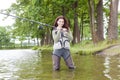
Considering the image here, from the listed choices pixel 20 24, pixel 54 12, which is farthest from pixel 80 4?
pixel 20 24

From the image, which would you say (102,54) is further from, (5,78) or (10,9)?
(10,9)

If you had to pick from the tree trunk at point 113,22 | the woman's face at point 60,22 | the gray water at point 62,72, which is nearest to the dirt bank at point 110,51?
the tree trunk at point 113,22

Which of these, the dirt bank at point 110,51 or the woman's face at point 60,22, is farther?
the dirt bank at point 110,51

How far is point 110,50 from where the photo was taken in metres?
24.0

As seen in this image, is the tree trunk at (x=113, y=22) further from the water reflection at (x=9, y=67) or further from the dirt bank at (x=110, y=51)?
the water reflection at (x=9, y=67)

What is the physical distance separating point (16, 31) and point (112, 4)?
41330 millimetres

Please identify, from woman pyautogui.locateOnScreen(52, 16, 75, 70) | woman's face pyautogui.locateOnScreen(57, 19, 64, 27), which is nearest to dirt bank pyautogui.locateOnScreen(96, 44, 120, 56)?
woman pyautogui.locateOnScreen(52, 16, 75, 70)

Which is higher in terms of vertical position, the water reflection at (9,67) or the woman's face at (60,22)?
the woman's face at (60,22)

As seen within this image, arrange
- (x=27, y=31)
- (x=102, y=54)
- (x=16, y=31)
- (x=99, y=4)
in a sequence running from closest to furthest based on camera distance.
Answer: (x=102, y=54) → (x=99, y=4) → (x=27, y=31) → (x=16, y=31)

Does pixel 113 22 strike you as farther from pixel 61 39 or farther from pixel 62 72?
pixel 62 72

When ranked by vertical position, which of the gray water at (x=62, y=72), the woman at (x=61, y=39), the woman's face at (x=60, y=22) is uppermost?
the woman's face at (x=60, y=22)

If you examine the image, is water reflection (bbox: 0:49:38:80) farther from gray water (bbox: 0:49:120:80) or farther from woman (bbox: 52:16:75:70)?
woman (bbox: 52:16:75:70)

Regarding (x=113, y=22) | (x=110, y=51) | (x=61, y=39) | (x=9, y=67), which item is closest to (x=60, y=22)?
(x=61, y=39)

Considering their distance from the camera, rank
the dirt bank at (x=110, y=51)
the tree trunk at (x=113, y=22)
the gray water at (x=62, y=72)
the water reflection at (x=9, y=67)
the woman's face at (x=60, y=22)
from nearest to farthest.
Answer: the gray water at (x=62, y=72), the water reflection at (x=9, y=67), the woman's face at (x=60, y=22), the dirt bank at (x=110, y=51), the tree trunk at (x=113, y=22)
